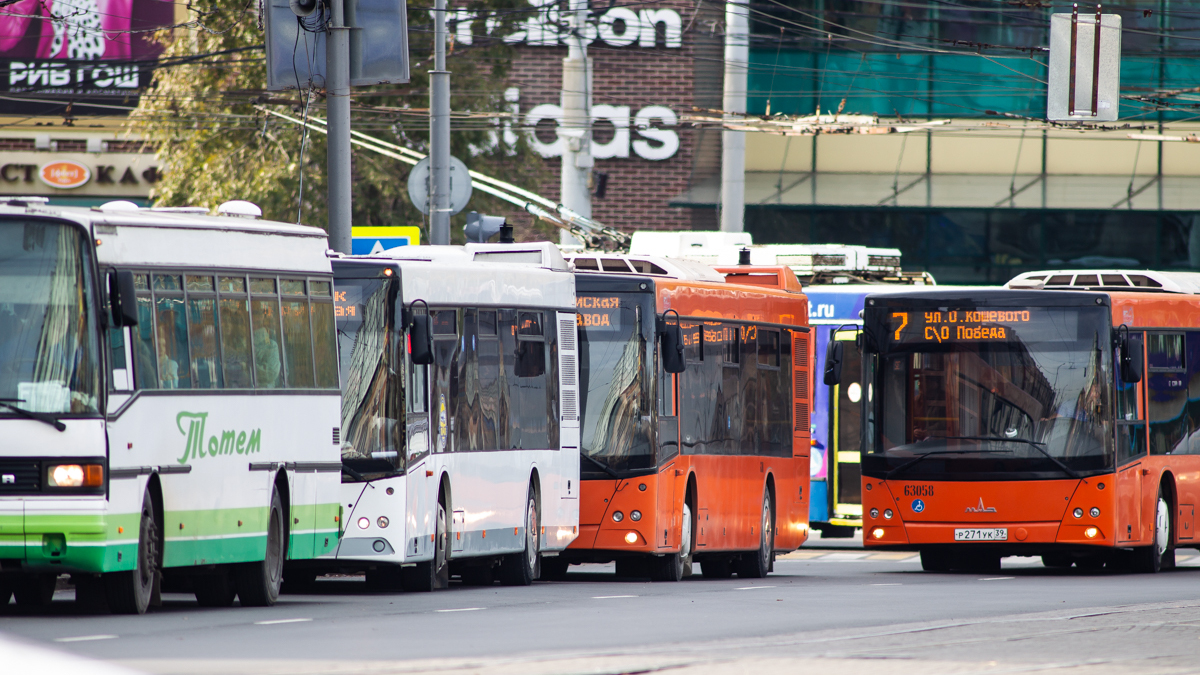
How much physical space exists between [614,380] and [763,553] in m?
3.32

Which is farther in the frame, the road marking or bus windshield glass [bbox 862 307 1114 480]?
bus windshield glass [bbox 862 307 1114 480]

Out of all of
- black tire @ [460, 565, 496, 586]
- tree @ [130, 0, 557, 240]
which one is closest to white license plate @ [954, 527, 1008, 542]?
black tire @ [460, 565, 496, 586]

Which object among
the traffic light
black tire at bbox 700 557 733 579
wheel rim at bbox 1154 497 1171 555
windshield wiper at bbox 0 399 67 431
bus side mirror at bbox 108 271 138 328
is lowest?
black tire at bbox 700 557 733 579

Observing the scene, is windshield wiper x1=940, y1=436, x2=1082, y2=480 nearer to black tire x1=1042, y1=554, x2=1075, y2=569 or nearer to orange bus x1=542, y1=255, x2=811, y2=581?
orange bus x1=542, y1=255, x2=811, y2=581

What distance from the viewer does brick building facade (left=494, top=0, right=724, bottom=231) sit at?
131 ft

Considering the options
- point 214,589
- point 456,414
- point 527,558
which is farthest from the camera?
point 527,558

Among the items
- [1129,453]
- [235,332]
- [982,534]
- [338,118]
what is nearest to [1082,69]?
[1129,453]

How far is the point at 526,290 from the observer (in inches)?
750

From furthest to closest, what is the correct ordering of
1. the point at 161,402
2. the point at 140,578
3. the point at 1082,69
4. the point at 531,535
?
the point at 1082,69, the point at 531,535, the point at 161,402, the point at 140,578

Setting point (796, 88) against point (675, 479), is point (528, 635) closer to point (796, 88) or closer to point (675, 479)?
point (675, 479)

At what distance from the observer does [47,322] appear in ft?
41.9

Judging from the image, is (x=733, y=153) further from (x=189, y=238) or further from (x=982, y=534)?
(x=189, y=238)

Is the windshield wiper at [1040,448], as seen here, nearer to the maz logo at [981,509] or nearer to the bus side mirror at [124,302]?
the maz logo at [981,509]

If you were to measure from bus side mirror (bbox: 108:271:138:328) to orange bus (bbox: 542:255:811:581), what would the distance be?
766cm
